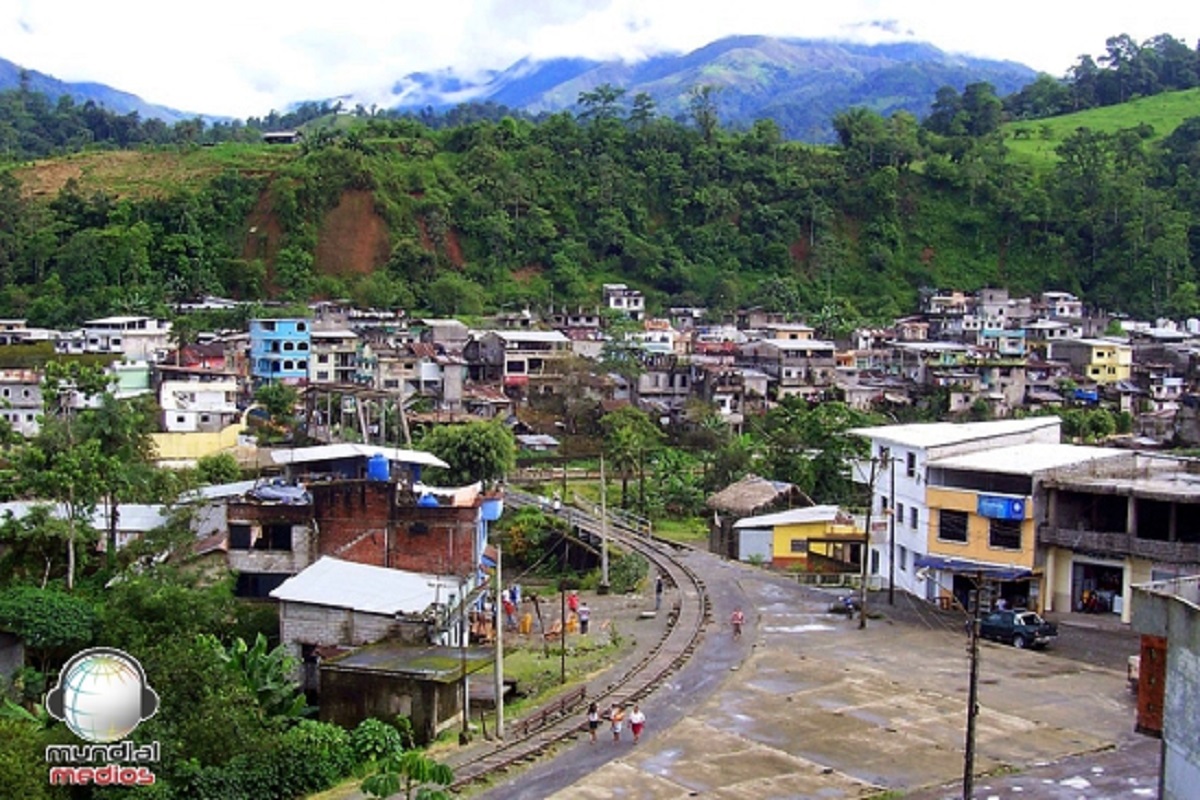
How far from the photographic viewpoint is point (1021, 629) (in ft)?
98.0

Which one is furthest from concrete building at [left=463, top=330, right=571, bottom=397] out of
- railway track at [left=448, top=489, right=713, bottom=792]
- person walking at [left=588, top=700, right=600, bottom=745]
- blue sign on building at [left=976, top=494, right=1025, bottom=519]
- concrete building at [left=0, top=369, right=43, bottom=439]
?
person walking at [left=588, top=700, right=600, bottom=745]

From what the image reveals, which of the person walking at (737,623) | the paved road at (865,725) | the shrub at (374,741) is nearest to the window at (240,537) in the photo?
the shrub at (374,741)

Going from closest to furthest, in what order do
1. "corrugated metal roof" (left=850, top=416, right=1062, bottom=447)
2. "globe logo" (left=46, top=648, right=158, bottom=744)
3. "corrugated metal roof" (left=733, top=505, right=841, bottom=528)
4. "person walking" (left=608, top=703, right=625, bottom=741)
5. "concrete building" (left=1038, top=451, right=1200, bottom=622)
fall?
"globe logo" (left=46, top=648, right=158, bottom=744)
"person walking" (left=608, top=703, right=625, bottom=741)
"concrete building" (left=1038, top=451, right=1200, bottom=622)
"corrugated metal roof" (left=850, top=416, right=1062, bottom=447)
"corrugated metal roof" (left=733, top=505, right=841, bottom=528)

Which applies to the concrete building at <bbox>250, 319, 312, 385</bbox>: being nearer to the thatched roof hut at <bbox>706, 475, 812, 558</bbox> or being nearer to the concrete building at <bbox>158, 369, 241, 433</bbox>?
the concrete building at <bbox>158, 369, 241, 433</bbox>

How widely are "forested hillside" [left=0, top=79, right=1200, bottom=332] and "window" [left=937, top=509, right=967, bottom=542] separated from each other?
51701 mm


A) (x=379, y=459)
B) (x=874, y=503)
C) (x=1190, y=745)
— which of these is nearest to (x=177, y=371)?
(x=379, y=459)

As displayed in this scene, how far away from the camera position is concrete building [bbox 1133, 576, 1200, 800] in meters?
16.1

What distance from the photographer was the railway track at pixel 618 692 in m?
21.9

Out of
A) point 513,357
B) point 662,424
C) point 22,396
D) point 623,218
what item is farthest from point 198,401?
point 623,218

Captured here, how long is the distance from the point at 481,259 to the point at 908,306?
30.5 metres

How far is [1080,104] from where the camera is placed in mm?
148750

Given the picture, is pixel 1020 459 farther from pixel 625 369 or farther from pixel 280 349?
pixel 280 349

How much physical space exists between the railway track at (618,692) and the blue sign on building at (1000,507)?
721cm

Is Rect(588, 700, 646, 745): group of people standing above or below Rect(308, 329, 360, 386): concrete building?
below
